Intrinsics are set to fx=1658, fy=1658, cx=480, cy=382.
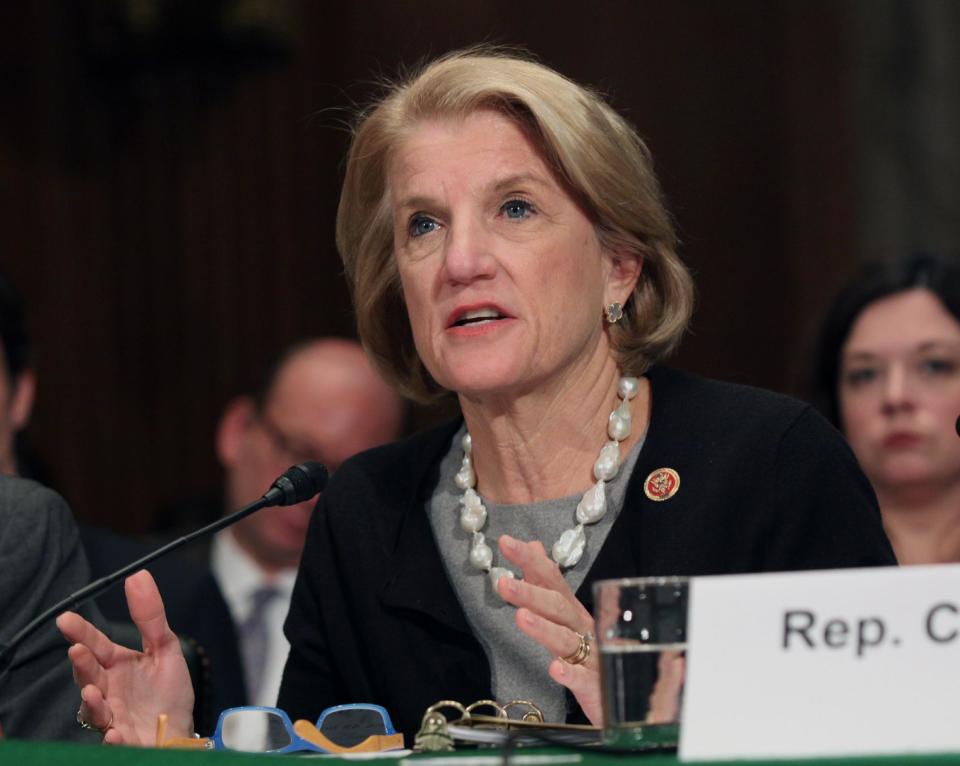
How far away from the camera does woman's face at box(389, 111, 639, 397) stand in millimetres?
2361

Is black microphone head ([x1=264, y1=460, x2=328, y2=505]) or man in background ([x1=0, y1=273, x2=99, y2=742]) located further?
man in background ([x1=0, y1=273, x2=99, y2=742])

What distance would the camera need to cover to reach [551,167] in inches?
95.0

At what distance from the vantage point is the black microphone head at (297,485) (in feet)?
6.95

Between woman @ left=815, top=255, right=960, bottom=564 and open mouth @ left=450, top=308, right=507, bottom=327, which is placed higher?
open mouth @ left=450, top=308, right=507, bottom=327

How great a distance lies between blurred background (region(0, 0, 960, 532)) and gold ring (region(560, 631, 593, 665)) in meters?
3.58

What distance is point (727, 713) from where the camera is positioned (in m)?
1.39

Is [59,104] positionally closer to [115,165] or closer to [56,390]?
[115,165]

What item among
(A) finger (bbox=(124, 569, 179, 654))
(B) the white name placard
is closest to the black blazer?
(A) finger (bbox=(124, 569, 179, 654))

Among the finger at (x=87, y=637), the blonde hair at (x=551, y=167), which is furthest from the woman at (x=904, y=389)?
the finger at (x=87, y=637)

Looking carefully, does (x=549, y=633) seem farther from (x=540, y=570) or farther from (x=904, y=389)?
(x=904, y=389)

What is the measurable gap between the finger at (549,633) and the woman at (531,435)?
1.16 feet

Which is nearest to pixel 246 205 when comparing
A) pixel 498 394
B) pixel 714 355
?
pixel 714 355

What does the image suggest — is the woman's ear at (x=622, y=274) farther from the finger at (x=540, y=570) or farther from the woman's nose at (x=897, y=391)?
the woman's nose at (x=897, y=391)

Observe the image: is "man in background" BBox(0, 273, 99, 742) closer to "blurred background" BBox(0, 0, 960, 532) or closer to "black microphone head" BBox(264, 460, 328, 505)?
"black microphone head" BBox(264, 460, 328, 505)
